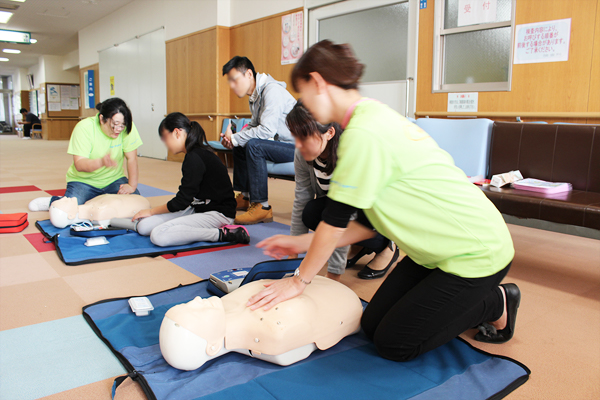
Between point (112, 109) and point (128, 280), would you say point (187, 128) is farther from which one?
point (128, 280)

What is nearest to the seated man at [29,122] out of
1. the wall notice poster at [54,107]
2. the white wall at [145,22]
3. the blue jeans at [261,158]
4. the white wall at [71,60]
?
the wall notice poster at [54,107]

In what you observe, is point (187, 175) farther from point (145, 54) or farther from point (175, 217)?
point (145, 54)

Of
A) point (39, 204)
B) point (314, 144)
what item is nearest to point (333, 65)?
point (314, 144)

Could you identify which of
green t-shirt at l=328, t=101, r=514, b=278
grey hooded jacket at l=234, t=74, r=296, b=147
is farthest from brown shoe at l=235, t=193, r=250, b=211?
green t-shirt at l=328, t=101, r=514, b=278

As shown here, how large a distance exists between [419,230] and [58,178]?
5.66 metres

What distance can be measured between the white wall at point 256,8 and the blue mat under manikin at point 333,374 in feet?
16.5

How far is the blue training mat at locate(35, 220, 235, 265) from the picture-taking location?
2.37 meters

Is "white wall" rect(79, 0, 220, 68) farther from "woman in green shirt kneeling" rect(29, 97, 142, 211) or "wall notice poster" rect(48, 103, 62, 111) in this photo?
"wall notice poster" rect(48, 103, 62, 111)

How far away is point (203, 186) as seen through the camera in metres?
2.78

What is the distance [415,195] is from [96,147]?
276 centimetres

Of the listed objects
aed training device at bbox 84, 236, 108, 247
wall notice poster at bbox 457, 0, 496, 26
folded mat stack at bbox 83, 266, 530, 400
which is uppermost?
wall notice poster at bbox 457, 0, 496, 26

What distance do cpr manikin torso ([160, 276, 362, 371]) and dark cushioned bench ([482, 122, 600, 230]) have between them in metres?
1.23

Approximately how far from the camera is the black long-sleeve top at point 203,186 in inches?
104

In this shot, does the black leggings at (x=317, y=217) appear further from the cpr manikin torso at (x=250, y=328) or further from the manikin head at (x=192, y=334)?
the manikin head at (x=192, y=334)
